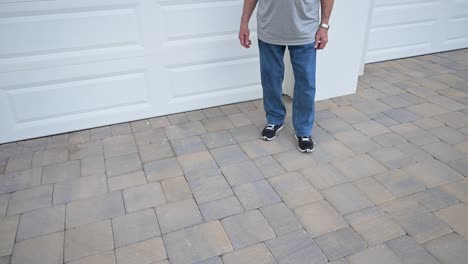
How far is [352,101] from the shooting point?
2912mm

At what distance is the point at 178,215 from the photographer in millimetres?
1782

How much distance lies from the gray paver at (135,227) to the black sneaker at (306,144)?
3.19 feet

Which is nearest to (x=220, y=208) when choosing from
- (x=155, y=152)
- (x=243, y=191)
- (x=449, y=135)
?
(x=243, y=191)

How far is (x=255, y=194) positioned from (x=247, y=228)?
252mm

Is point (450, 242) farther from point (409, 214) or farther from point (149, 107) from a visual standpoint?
point (149, 107)

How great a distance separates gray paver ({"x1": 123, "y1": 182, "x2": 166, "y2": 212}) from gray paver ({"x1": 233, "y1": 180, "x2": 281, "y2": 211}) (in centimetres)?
40

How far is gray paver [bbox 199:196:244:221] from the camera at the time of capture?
178 cm

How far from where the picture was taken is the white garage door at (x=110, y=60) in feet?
7.35

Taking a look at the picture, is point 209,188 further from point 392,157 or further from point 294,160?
point 392,157

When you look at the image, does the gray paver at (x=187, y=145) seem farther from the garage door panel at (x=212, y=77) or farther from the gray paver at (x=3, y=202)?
the gray paver at (x=3, y=202)

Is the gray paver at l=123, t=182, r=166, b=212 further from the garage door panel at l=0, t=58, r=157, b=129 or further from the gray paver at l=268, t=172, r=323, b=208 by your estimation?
the garage door panel at l=0, t=58, r=157, b=129

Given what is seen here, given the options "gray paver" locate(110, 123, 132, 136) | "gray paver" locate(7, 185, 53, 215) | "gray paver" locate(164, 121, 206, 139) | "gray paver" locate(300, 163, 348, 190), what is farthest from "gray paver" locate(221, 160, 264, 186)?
"gray paver" locate(7, 185, 53, 215)

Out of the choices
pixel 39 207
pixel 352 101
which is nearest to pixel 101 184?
pixel 39 207

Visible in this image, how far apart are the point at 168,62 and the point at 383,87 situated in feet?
5.91
